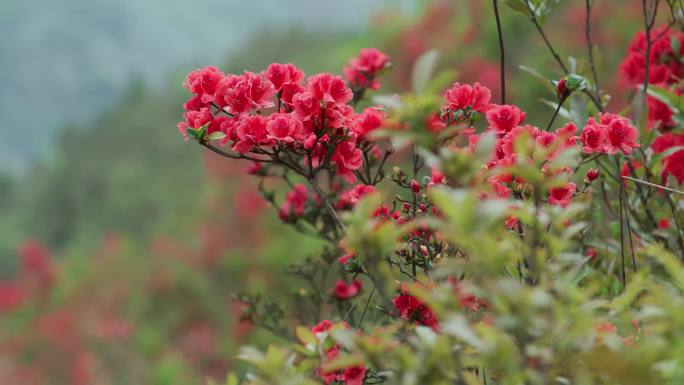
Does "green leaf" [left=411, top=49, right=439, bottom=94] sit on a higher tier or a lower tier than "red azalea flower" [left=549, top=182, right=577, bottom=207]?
lower

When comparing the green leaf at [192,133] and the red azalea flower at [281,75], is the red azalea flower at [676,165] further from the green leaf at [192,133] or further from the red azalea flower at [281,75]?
the green leaf at [192,133]

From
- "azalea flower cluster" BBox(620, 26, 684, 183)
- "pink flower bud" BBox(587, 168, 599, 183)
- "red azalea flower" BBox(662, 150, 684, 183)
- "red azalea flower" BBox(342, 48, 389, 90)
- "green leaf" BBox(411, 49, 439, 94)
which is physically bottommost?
"green leaf" BBox(411, 49, 439, 94)

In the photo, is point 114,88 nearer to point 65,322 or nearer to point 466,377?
point 65,322

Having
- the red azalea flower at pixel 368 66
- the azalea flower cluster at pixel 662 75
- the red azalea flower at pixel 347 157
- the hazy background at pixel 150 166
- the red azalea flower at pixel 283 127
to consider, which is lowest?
the red azalea flower at pixel 283 127

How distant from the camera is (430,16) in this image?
6.58m

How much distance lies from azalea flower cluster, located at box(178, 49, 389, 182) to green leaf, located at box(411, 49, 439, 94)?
233mm

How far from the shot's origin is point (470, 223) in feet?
1.57

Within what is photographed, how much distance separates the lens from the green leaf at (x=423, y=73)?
0.56m

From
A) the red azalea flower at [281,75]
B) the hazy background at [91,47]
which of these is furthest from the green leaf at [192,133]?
the hazy background at [91,47]

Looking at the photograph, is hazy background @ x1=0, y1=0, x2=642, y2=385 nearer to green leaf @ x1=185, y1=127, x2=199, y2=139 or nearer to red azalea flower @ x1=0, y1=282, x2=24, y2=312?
red azalea flower @ x1=0, y1=282, x2=24, y2=312

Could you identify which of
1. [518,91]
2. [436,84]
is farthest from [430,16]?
[436,84]

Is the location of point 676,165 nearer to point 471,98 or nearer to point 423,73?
point 471,98

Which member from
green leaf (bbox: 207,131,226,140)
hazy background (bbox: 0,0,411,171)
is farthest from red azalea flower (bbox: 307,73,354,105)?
hazy background (bbox: 0,0,411,171)

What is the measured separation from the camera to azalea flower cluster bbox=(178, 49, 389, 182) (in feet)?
2.68
